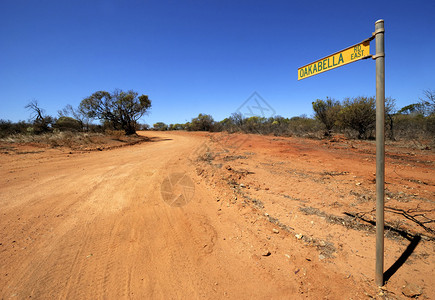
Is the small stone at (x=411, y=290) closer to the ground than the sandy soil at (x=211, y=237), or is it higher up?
closer to the ground

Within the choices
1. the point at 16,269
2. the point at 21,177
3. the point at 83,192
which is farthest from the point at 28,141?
the point at 16,269

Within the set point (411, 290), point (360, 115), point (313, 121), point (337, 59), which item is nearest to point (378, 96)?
point (337, 59)

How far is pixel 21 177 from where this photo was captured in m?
4.78

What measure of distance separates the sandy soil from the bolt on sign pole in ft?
1.55

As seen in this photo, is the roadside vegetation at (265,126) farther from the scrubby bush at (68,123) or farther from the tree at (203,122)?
the tree at (203,122)

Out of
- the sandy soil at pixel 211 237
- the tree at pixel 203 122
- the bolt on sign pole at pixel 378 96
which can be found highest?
the tree at pixel 203 122

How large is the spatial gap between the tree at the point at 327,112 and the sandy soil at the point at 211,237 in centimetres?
1363

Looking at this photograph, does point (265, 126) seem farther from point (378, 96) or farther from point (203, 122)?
point (378, 96)

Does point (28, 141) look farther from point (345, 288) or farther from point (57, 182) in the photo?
point (345, 288)

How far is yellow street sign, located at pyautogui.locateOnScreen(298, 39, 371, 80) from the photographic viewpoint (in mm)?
1739

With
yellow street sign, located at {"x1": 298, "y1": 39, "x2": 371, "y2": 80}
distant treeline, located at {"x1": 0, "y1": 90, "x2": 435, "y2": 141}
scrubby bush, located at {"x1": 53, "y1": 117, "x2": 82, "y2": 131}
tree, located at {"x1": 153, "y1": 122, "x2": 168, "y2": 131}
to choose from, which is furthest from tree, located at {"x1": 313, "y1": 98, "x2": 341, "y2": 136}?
tree, located at {"x1": 153, "y1": 122, "x2": 168, "y2": 131}

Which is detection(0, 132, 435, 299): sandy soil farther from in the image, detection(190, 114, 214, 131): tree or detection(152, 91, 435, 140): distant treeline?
detection(190, 114, 214, 131): tree

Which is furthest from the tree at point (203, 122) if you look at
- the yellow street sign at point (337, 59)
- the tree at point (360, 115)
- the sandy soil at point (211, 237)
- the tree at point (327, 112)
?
the yellow street sign at point (337, 59)

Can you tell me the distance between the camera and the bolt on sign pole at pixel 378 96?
160cm
